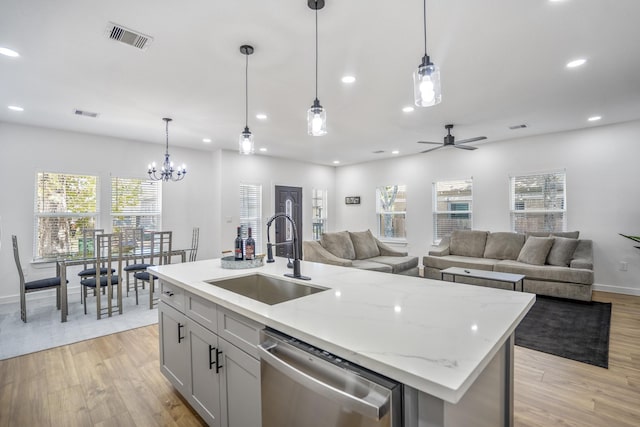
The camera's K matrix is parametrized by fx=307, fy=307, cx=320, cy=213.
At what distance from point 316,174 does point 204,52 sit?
580 centimetres

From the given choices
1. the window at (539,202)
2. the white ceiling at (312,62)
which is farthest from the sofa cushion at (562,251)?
the white ceiling at (312,62)

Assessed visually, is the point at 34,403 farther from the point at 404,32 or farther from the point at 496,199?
the point at 496,199

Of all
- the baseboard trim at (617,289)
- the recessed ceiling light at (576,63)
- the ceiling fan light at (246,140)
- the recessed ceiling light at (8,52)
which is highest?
the recessed ceiling light at (576,63)

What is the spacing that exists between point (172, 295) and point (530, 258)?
17.0 feet

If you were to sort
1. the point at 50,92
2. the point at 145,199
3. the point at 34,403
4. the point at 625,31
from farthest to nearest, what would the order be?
A: the point at 145,199
the point at 50,92
the point at 625,31
the point at 34,403

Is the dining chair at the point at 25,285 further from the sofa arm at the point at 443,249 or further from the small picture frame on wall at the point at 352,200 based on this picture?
the small picture frame on wall at the point at 352,200

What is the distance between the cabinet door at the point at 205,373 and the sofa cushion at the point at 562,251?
5.17 metres

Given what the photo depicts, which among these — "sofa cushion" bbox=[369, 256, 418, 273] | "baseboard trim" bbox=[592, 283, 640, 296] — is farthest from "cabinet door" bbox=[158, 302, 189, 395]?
"baseboard trim" bbox=[592, 283, 640, 296]

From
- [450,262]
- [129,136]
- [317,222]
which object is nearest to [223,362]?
[450,262]

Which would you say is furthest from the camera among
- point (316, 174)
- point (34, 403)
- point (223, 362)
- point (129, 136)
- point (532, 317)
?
point (316, 174)

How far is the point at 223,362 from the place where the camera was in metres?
Result: 1.62

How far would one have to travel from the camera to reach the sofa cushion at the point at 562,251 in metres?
4.69

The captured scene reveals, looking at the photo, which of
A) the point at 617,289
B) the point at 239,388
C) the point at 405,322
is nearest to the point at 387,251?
the point at 617,289

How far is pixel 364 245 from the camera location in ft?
18.8
